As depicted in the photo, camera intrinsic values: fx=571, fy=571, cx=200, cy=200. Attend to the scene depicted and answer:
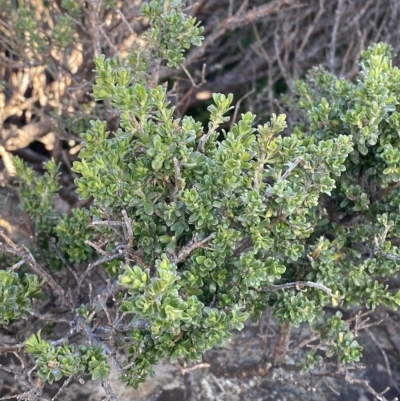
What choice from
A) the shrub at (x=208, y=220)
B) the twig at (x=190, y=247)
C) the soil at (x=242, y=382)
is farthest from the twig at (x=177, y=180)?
the soil at (x=242, y=382)

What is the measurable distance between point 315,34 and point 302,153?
8.75 ft

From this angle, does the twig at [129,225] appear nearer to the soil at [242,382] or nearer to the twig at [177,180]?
the twig at [177,180]

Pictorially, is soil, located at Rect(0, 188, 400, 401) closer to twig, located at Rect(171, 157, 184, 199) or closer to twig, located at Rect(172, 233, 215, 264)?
twig, located at Rect(172, 233, 215, 264)

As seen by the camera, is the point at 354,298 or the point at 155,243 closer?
the point at 155,243

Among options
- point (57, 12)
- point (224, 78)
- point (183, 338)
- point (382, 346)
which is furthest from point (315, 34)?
point (183, 338)

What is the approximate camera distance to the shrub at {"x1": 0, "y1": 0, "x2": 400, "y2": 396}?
5.39 ft

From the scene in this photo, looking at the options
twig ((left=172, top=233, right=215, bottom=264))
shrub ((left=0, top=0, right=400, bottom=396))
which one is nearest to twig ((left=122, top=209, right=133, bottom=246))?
shrub ((left=0, top=0, right=400, bottom=396))

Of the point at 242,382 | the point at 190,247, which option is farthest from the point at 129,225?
the point at 242,382

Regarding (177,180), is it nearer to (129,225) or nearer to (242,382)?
(129,225)

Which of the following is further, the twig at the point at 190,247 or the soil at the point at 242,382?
the soil at the point at 242,382

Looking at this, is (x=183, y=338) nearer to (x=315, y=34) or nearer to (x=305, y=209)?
(x=305, y=209)

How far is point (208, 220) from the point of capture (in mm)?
1677

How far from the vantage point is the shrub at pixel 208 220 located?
1.64 m

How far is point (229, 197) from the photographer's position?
1678mm
